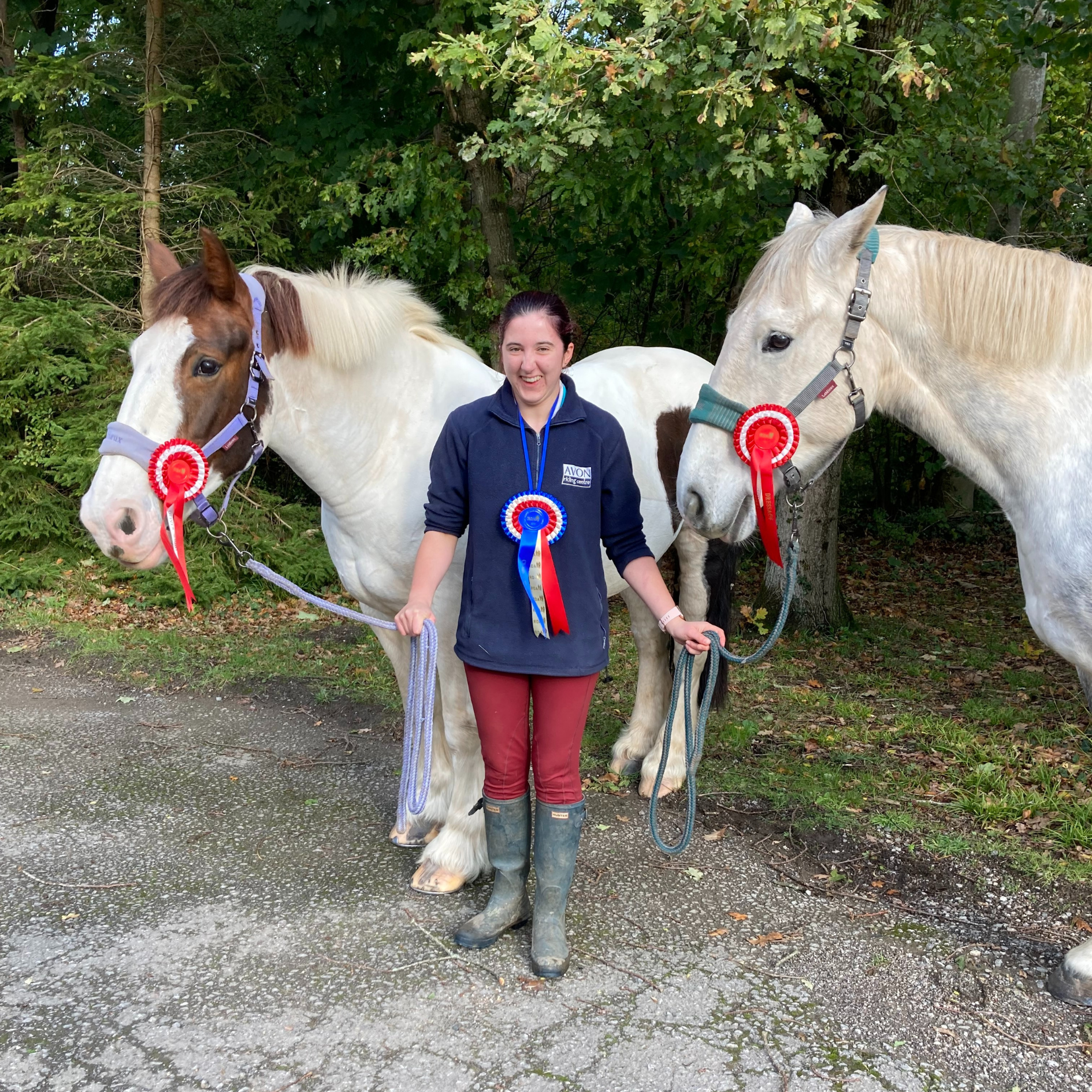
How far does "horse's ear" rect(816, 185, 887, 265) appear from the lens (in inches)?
86.9

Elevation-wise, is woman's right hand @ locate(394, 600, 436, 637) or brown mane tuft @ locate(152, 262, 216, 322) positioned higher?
brown mane tuft @ locate(152, 262, 216, 322)

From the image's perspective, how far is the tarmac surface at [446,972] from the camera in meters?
2.21

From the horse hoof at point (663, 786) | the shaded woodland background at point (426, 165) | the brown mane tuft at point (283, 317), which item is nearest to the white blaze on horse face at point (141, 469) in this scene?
the brown mane tuft at point (283, 317)

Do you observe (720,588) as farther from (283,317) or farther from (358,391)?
(283,317)

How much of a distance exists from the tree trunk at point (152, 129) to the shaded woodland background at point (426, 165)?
27mm

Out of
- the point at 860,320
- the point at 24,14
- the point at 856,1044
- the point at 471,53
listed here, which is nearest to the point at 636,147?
the point at 471,53

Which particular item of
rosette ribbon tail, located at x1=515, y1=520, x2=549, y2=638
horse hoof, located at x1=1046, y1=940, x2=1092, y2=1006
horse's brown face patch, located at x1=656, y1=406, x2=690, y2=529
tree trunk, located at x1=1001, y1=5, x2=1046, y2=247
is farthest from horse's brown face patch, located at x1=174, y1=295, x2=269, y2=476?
tree trunk, located at x1=1001, y1=5, x2=1046, y2=247

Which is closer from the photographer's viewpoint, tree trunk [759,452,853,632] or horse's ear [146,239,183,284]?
horse's ear [146,239,183,284]

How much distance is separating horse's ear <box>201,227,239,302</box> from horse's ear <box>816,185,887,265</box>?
1.64 m

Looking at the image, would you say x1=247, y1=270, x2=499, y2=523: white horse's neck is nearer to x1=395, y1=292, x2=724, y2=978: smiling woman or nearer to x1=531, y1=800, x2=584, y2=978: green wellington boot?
x1=395, y1=292, x2=724, y2=978: smiling woman

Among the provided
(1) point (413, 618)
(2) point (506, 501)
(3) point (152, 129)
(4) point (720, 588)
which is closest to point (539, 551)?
(2) point (506, 501)

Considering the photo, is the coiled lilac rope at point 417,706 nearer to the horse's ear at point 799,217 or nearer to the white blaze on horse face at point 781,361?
the white blaze on horse face at point 781,361

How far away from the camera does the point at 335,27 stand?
7348mm

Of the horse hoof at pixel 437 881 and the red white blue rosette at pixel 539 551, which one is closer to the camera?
the red white blue rosette at pixel 539 551
